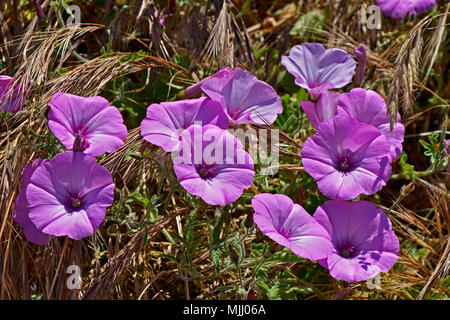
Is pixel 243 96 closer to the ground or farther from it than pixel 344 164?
farther from it

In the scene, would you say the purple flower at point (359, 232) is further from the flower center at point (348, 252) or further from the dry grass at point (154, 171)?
the dry grass at point (154, 171)

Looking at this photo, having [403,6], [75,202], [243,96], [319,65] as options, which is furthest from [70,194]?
[403,6]

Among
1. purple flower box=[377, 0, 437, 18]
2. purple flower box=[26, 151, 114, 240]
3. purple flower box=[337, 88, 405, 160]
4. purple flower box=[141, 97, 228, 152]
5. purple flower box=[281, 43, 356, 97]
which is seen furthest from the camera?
purple flower box=[377, 0, 437, 18]

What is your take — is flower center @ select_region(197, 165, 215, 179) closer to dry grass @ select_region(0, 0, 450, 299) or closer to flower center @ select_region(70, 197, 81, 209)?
dry grass @ select_region(0, 0, 450, 299)

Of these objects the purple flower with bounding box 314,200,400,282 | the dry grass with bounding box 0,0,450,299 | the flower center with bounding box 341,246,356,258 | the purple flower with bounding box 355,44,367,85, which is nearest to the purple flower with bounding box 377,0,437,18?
the dry grass with bounding box 0,0,450,299

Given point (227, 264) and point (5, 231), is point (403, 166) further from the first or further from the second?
point (5, 231)

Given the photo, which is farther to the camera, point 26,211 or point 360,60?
point 360,60

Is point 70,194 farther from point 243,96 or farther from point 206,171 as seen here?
point 243,96
